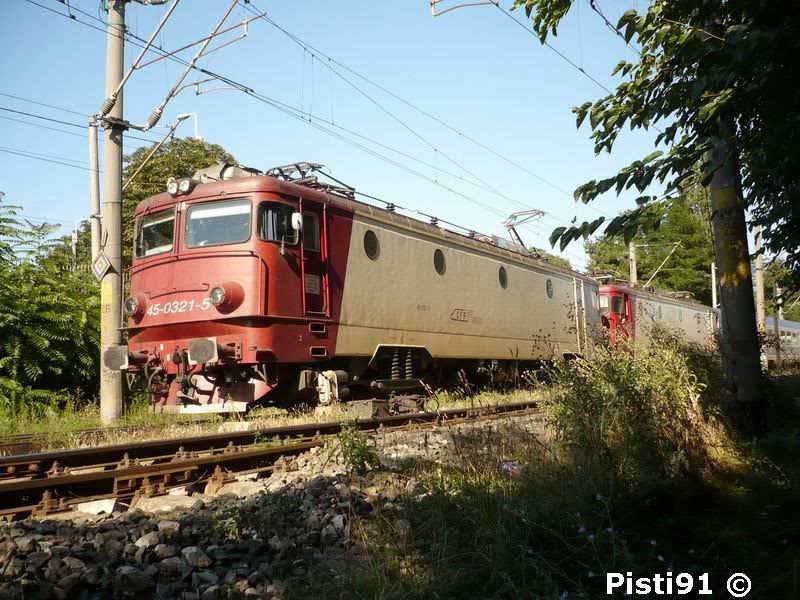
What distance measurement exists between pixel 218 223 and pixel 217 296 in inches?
48.8

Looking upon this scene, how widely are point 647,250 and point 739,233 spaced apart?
139ft

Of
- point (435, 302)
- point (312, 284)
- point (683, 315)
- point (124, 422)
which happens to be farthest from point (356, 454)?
point (683, 315)

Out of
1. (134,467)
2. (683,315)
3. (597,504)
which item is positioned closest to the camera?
(597,504)

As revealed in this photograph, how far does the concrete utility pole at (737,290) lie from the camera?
705cm

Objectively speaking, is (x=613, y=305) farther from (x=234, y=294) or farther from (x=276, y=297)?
(x=234, y=294)

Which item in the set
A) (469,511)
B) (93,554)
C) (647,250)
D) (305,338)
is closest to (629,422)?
(469,511)

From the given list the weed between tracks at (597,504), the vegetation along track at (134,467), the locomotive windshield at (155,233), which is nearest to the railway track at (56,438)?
the vegetation along track at (134,467)

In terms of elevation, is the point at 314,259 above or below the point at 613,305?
above

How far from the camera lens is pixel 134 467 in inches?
239

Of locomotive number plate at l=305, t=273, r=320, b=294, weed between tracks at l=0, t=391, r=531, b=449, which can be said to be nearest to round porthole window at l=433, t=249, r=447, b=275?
locomotive number plate at l=305, t=273, r=320, b=294

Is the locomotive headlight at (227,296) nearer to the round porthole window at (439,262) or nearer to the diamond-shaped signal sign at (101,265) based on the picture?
the diamond-shaped signal sign at (101,265)

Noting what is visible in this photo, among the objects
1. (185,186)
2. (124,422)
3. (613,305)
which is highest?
(185,186)

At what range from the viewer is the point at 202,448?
25.2ft

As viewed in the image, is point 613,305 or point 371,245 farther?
point 613,305
